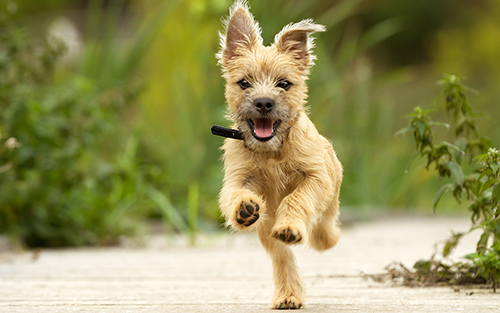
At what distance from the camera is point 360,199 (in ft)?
31.3

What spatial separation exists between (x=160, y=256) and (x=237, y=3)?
2.97 meters

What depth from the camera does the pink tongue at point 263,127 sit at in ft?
10.8

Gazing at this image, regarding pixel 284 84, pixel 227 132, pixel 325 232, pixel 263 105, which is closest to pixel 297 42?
pixel 284 84

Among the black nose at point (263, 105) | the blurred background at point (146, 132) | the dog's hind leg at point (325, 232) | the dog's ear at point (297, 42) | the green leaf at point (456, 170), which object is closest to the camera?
the black nose at point (263, 105)

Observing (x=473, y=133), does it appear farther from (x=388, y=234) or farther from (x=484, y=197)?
(x=388, y=234)

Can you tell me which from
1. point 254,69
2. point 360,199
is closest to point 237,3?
point 254,69

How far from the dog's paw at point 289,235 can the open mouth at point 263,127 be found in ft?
1.47

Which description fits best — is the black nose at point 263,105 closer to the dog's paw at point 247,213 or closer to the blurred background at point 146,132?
the dog's paw at point 247,213

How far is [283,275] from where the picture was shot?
363 cm

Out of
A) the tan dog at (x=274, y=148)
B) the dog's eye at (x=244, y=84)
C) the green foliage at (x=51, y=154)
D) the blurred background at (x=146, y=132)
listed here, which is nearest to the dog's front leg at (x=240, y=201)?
the tan dog at (x=274, y=148)

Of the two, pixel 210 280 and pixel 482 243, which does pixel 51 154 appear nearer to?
pixel 210 280

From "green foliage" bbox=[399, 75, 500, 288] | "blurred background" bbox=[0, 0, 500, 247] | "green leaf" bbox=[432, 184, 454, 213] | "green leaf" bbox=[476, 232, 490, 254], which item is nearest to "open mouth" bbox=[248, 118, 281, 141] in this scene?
"green foliage" bbox=[399, 75, 500, 288]

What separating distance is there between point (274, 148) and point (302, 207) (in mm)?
312

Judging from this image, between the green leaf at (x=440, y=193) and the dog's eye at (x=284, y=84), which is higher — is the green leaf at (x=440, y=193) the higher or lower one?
the lower one
